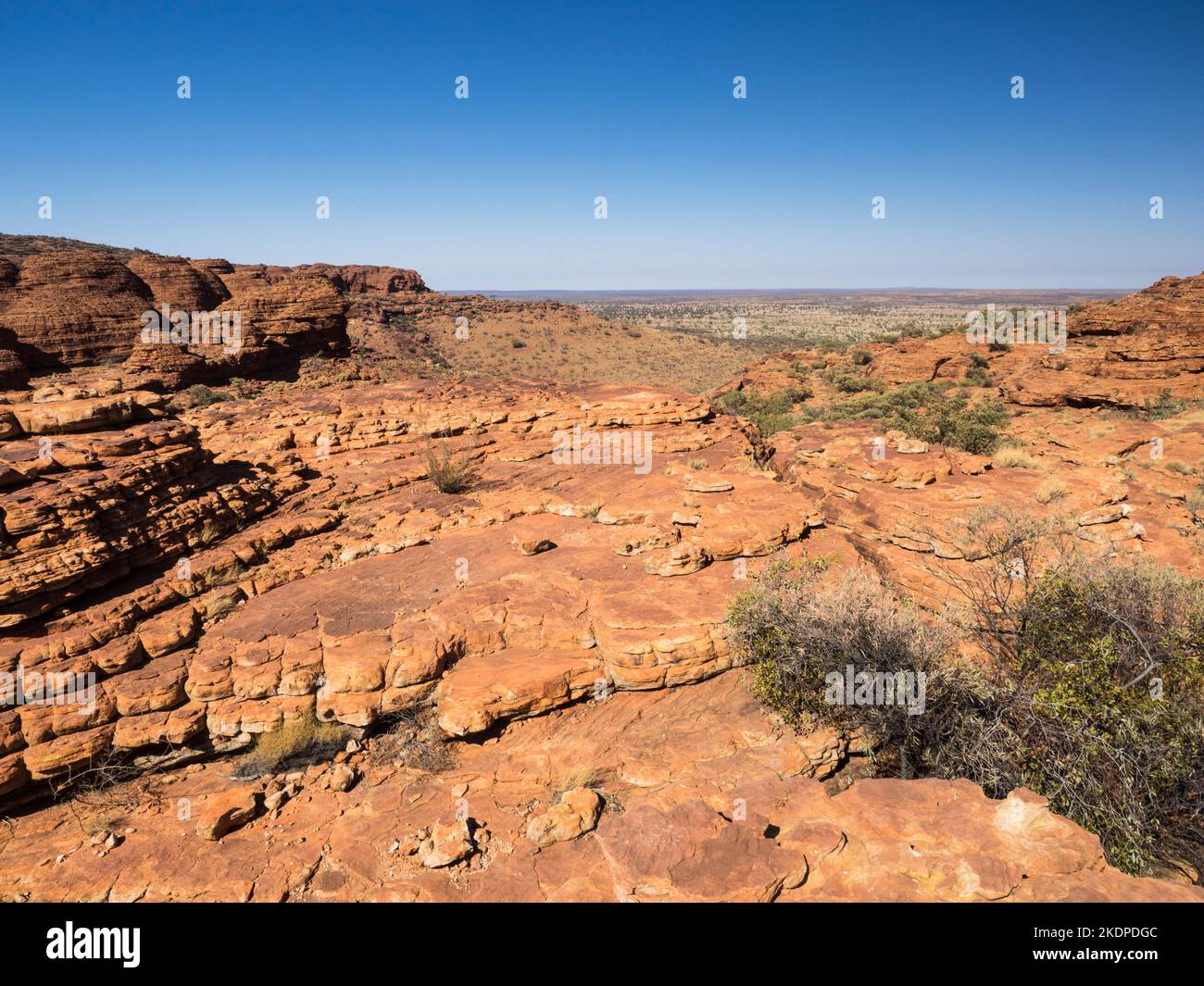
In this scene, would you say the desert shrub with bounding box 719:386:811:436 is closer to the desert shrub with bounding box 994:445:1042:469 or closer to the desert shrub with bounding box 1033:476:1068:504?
the desert shrub with bounding box 994:445:1042:469

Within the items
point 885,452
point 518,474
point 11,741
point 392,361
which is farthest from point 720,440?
point 392,361

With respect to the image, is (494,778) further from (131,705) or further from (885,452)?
(885,452)

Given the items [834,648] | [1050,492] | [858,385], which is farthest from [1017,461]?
[858,385]

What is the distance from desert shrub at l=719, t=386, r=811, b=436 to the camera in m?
24.9

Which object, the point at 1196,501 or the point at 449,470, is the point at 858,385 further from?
the point at 449,470

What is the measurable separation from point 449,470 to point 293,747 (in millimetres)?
6780

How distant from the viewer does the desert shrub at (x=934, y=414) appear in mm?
17453

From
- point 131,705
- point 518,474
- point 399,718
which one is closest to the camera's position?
point 131,705

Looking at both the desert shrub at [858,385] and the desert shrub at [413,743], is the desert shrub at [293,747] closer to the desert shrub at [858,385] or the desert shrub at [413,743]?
the desert shrub at [413,743]

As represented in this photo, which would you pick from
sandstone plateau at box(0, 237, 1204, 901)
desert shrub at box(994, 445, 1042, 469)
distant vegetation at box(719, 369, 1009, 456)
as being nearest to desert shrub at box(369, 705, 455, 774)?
sandstone plateau at box(0, 237, 1204, 901)

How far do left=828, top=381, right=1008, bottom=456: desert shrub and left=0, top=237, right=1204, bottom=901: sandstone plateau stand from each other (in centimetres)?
327

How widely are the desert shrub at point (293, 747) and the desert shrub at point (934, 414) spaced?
51.3 ft
